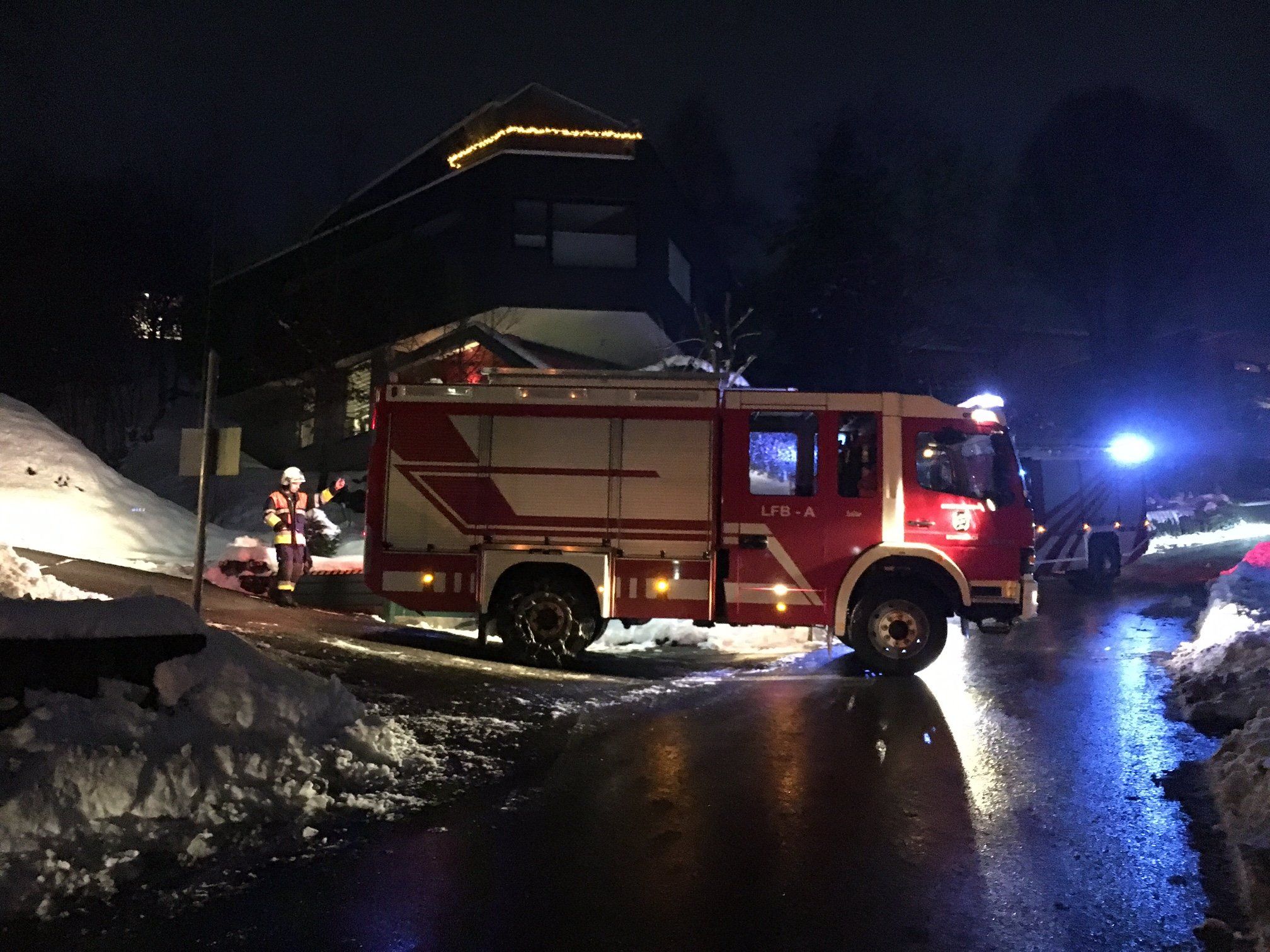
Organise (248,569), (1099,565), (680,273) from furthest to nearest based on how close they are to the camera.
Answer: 1. (680,273)
2. (1099,565)
3. (248,569)

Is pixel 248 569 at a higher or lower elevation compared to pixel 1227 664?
higher

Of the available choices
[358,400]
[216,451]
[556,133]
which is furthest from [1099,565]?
[358,400]

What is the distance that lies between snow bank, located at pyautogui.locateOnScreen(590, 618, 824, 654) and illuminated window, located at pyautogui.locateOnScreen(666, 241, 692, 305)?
760 inches

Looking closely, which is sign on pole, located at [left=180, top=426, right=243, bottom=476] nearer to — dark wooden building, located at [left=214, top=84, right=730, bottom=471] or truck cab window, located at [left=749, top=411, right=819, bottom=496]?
truck cab window, located at [left=749, top=411, right=819, bottom=496]

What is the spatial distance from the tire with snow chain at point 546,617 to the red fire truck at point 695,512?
0.7 inches

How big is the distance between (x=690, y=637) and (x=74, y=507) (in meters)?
10.7

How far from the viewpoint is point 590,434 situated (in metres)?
10.2

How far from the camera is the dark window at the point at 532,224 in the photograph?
2830cm

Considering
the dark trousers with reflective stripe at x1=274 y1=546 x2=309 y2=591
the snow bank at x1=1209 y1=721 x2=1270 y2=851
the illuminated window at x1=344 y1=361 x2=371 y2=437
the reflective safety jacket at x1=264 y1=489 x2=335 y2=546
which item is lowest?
the snow bank at x1=1209 y1=721 x2=1270 y2=851

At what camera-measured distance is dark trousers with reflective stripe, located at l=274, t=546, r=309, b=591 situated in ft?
41.5

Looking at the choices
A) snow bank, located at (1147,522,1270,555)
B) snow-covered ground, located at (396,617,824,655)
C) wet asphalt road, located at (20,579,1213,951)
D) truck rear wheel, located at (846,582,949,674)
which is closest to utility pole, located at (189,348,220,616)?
wet asphalt road, located at (20,579,1213,951)

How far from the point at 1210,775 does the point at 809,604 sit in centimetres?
412

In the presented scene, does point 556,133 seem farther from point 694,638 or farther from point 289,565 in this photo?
point 694,638

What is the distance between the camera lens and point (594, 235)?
28.8 meters
